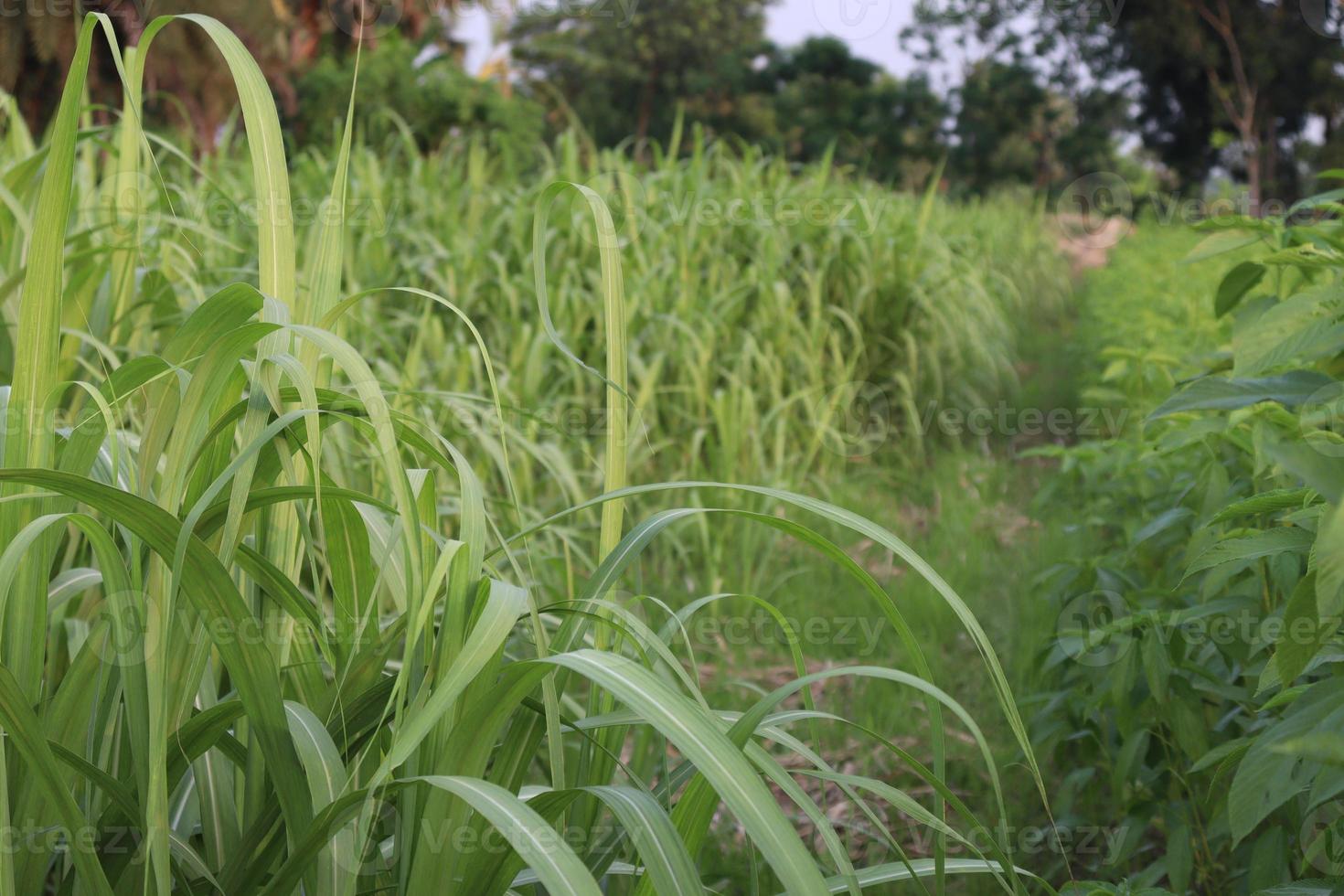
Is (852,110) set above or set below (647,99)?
below

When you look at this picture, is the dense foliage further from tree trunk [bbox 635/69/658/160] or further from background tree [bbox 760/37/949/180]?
tree trunk [bbox 635/69/658/160]

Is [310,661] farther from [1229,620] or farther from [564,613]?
[1229,620]

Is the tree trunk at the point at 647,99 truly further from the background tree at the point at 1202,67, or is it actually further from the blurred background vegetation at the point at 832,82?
the background tree at the point at 1202,67

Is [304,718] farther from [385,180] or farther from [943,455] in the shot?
[385,180]

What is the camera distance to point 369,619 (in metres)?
0.98

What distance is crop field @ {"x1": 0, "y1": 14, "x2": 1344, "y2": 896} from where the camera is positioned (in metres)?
0.78

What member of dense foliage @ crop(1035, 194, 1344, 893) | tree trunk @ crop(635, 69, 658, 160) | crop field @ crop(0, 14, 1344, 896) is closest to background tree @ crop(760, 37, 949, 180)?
tree trunk @ crop(635, 69, 658, 160)

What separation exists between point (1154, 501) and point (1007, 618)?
2.16 feet

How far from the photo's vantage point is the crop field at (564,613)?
0.78 metres

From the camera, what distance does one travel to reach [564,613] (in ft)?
3.07

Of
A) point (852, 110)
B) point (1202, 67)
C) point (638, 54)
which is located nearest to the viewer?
point (1202, 67)

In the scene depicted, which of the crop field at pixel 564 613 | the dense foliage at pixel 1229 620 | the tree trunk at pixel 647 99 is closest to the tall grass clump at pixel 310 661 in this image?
the crop field at pixel 564 613

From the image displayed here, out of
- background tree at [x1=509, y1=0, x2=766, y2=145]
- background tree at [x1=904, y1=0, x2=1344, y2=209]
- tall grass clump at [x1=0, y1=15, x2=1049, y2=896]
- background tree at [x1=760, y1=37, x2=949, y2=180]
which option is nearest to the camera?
tall grass clump at [x1=0, y1=15, x2=1049, y2=896]

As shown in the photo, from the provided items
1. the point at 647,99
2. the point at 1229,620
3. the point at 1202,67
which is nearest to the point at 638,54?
the point at 647,99
